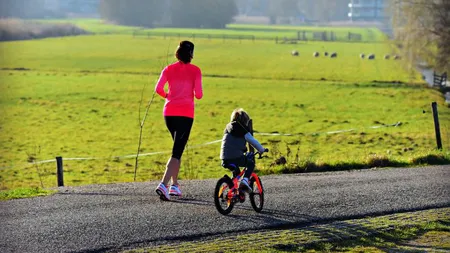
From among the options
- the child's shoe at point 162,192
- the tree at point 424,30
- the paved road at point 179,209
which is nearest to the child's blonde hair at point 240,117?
the paved road at point 179,209

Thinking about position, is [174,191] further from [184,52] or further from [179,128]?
[184,52]

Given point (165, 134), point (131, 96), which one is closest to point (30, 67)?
point (131, 96)

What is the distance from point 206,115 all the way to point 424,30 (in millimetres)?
21101

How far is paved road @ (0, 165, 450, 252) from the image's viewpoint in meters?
9.00

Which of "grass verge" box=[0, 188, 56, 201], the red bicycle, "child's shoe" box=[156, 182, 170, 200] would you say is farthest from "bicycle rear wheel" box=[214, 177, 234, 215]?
"grass verge" box=[0, 188, 56, 201]

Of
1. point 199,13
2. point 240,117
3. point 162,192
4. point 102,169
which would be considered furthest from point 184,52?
point 199,13

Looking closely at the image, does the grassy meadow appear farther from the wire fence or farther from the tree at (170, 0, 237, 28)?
the tree at (170, 0, 237, 28)

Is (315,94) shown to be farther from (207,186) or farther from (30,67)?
(207,186)

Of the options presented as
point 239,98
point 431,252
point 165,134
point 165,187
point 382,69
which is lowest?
point 431,252

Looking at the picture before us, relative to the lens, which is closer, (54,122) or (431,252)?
(431,252)

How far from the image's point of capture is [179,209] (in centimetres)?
1055

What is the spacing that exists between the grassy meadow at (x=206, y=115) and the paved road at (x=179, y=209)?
1.92 m

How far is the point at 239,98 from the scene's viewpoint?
2047 inches

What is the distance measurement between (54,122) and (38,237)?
105 ft
